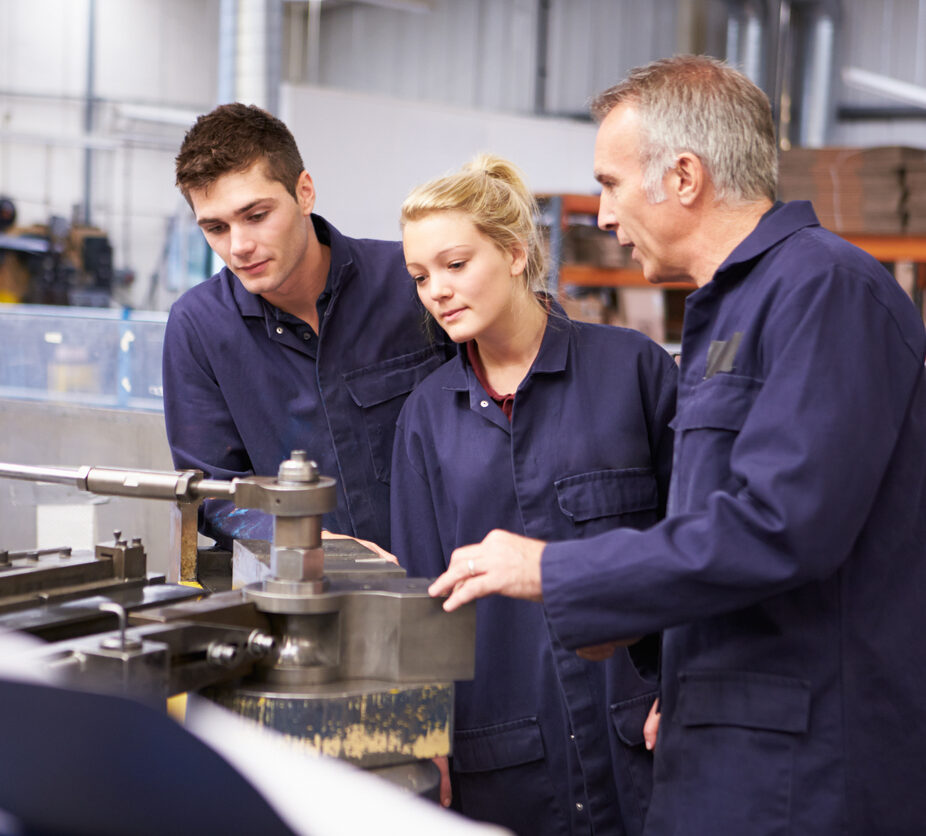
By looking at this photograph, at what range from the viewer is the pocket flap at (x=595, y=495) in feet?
4.35

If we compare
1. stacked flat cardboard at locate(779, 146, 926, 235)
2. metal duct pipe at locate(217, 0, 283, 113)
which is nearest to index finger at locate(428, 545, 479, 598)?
metal duct pipe at locate(217, 0, 283, 113)

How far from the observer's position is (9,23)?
8.91 metres

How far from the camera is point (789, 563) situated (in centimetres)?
90

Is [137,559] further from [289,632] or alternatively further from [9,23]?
[9,23]

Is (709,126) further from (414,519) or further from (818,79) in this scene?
(818,79)

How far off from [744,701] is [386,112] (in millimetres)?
5861

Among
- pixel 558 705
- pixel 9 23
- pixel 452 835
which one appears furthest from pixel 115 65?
pixel 452 835

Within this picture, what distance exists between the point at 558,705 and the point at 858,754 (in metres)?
0.42

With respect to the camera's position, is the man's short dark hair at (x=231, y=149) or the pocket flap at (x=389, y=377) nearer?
the man's short dark hair at (x=231, y=149)

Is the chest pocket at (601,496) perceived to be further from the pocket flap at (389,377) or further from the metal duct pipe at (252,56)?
the metal duct pipe at (252,56)

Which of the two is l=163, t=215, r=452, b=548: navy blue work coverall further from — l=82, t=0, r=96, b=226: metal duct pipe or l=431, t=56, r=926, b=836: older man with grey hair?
l=82, t=0, r=96, b=226: metal duct pipe

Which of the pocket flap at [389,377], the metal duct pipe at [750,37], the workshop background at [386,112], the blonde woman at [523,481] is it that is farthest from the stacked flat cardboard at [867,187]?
the metal duct pipe at [750,37]

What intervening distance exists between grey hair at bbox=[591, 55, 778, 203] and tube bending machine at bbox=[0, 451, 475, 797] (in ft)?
1.59

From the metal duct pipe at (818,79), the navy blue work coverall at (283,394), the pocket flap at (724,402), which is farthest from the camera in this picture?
the metal duct pipe at (818,79)
